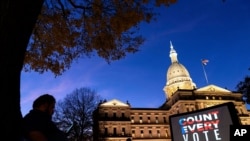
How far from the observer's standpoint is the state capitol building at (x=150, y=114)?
6424 cm

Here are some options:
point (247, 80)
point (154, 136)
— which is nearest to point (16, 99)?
point (247, 80)

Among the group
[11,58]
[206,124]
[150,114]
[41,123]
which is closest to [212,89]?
[150,114]

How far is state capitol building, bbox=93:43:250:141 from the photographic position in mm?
64244

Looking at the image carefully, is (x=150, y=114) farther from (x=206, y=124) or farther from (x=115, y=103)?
(x=206, y=124)

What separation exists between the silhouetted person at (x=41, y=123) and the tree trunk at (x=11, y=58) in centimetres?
49

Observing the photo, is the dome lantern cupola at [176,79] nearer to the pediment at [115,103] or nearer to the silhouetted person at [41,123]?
the pediment at [115,103]

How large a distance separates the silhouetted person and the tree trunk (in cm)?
49

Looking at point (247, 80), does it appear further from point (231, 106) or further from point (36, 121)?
point (36, 121)

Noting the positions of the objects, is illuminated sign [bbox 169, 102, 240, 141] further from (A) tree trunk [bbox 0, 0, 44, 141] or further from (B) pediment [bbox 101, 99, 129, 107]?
(B) pediment [bbox 101, 99, 129, 107]

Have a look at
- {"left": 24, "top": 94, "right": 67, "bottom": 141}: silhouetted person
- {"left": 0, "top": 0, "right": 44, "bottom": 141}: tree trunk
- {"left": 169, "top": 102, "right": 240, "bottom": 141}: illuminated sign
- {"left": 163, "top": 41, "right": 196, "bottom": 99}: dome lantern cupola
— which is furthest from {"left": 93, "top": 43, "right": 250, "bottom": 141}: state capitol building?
{"left": 0, "top": 0, "right": 44, "bottom": 141}: tree trunk

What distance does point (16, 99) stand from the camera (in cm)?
255

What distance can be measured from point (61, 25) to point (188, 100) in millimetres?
65521

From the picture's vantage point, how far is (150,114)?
234ft

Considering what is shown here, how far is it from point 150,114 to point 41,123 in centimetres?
6945
